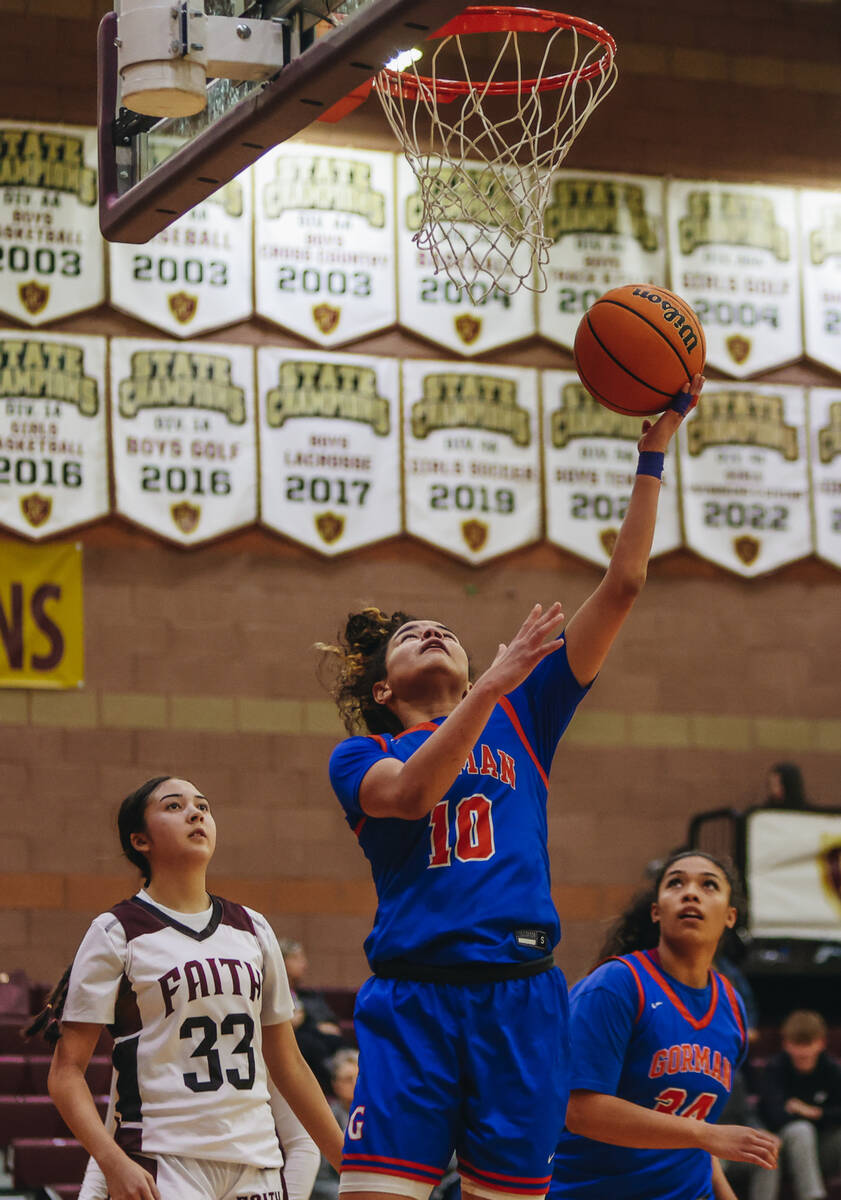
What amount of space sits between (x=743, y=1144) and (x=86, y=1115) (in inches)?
58.7

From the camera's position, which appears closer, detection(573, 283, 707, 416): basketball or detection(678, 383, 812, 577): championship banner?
detection(573, 283, 707, 416): basketball

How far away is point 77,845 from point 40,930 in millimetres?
556

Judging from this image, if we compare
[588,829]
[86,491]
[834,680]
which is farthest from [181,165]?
[834,680]

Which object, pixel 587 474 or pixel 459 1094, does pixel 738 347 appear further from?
pixel 459 1094

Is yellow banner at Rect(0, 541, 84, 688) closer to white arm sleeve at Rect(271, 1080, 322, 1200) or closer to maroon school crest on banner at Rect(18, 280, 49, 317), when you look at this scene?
maroon school crest on banner at Rect(18, 280, 49, 317)

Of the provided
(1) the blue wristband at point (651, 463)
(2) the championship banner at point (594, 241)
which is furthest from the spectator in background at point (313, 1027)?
(1) the blue wristband at point (651, 463)

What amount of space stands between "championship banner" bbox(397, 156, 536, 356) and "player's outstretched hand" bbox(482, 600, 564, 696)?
877cm

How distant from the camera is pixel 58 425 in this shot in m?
11.3

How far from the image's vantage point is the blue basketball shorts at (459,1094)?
11.2ft

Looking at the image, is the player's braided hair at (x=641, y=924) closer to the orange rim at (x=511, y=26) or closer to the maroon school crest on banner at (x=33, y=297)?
the orange rim at (x=511, y=26)

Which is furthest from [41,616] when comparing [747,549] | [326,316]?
[747,549]

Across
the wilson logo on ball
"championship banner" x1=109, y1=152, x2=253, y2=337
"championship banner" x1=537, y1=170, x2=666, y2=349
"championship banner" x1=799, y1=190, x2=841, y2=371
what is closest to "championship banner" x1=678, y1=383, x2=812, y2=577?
"championship banner" x1=799, y1=190, x2=841, y2=371

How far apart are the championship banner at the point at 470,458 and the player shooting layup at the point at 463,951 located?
26.8 feet

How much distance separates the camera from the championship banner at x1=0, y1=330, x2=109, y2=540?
443 inches
